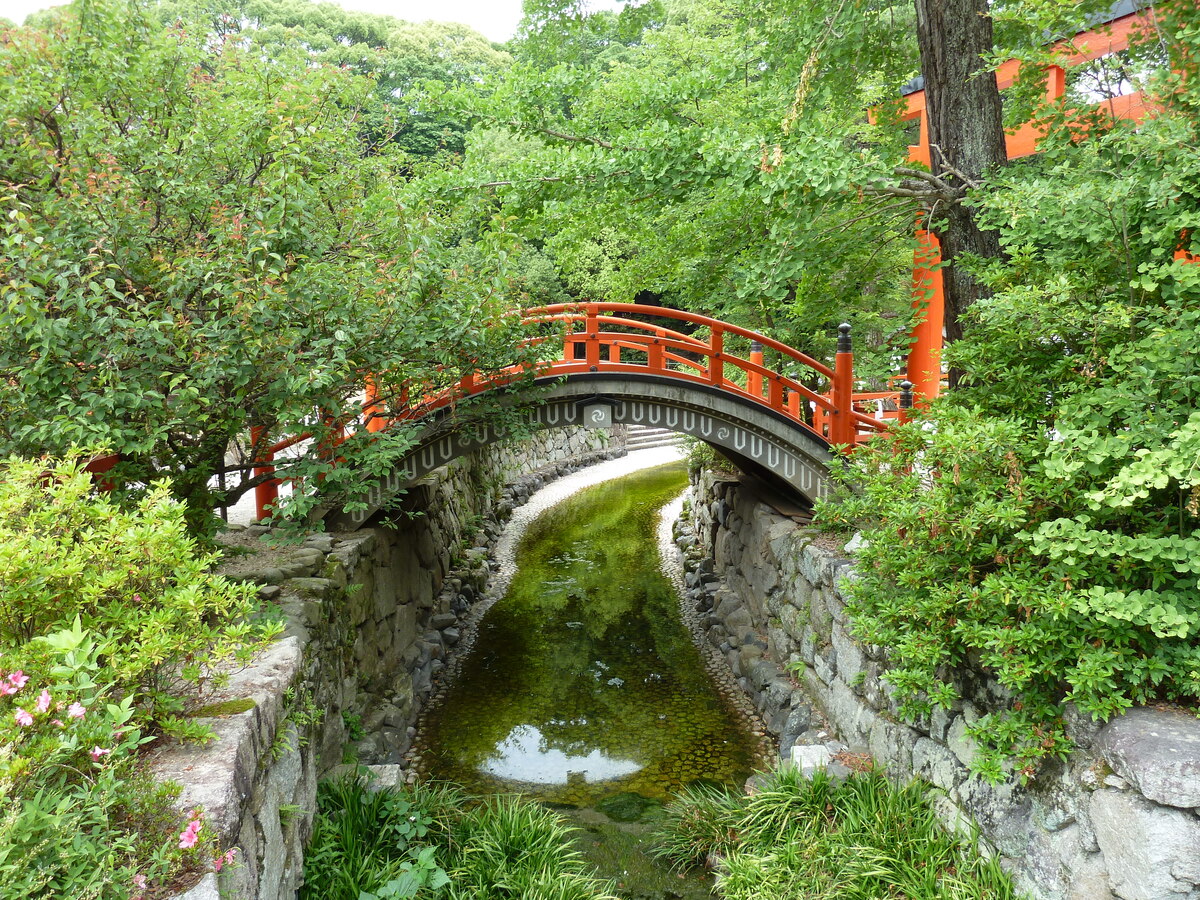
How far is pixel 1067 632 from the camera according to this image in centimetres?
320

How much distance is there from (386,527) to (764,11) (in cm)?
661

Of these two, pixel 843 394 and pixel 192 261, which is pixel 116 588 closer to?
pixel 192 261

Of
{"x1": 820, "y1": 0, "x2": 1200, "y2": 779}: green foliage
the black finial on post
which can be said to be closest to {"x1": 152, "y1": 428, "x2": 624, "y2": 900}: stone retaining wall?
{"x1": 820, "y1": 0, "x2": 1200, "y2": 779}: green foliage

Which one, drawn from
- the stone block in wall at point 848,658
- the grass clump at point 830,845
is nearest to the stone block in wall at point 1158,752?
the grass clump at point 830,845

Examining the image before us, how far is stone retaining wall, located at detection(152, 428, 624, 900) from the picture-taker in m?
2.97

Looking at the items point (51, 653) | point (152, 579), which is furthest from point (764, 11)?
point (51, 653)

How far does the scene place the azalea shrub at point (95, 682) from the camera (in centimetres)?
224

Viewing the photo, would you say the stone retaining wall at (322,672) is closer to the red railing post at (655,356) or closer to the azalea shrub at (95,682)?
the azalea shrub at (95,682)

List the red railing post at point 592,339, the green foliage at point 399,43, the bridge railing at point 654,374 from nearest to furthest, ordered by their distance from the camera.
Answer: the bridge railing at point 654,374 < the red railing post at point 592,339 < the green foliage at point 399,43

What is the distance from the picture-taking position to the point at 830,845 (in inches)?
169

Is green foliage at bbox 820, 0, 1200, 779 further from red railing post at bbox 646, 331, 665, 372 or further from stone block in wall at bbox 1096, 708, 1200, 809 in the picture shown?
red railing post at bbox 646, 331, 665, 372

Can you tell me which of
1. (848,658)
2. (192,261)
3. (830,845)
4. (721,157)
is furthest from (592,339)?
(830,845)

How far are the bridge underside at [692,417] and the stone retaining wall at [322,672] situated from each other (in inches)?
55.8

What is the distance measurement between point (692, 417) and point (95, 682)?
6077mm
